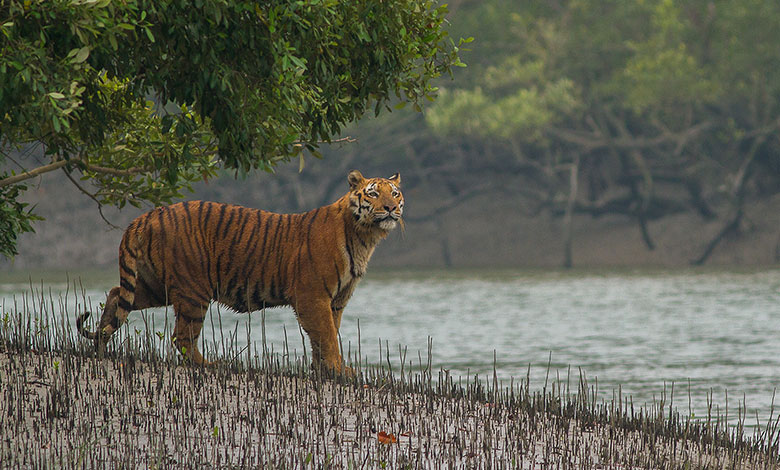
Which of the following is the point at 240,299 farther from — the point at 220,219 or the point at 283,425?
the point at 283,425

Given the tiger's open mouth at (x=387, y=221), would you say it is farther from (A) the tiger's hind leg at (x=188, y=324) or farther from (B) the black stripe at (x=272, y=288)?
(A) the tiger's hind leg at (x=188, y=324)

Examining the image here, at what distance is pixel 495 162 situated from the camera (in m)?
47.5

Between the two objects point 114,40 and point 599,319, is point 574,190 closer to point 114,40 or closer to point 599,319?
point 599,319

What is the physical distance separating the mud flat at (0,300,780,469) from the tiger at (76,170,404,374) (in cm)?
38

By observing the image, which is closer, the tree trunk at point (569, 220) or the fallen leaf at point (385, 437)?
the fallen leaf at point (385, 437)

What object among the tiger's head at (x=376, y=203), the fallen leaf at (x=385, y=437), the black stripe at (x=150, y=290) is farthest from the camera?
the black stripe at (x=150, y=290)

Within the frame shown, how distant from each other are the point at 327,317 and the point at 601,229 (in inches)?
1451

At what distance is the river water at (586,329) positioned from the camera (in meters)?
15.5

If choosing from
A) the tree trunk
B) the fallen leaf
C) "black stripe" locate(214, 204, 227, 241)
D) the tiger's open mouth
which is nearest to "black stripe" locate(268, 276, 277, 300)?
"black stripe" locate(214, 204, 227, 241)

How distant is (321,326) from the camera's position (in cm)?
1003

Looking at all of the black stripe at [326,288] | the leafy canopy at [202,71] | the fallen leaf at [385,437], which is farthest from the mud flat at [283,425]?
the leafy canopy at [202,71]

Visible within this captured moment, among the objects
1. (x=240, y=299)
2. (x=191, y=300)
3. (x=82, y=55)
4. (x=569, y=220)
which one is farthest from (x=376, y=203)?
(x=569, y=220)

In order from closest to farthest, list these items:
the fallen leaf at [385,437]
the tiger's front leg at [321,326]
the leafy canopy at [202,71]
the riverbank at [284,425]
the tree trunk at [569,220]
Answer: the leafy canopy at [202,71] < the riverbank at [284,425] < the fallen leaf at [385,437] < the tiger's front leg at [321,326] < the tree trunk at [569,220]

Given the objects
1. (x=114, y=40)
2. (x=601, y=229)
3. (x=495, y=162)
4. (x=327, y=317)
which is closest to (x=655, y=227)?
(x=601, y=229)
